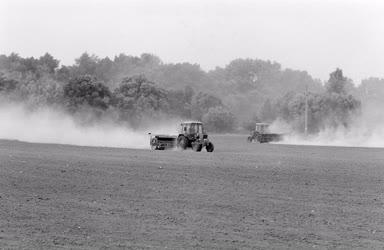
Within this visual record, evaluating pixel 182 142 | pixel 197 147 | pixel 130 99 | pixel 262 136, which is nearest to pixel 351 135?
pixel 262 136

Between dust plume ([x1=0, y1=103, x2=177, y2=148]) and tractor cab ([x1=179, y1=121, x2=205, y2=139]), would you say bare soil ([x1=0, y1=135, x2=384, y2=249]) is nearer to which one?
tractor cab ([x1=179, y1=121, x2=205, y2=139])

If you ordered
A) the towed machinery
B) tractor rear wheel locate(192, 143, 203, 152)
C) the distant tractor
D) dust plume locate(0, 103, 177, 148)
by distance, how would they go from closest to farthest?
tractor rear wheel locate(192, 143, 203, 152)
the towed machinery
dust plume locate(0, 103, 177, 148)
the distant tractor

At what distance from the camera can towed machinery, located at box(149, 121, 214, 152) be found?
165 ft

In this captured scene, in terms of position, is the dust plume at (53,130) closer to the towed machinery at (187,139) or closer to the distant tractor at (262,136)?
the towed machinery at (187,139)

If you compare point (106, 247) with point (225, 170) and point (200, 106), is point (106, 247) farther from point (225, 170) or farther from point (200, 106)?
point (200, 106)

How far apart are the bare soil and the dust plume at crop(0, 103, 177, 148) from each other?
32.9 m

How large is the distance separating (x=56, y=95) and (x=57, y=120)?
57.8ft

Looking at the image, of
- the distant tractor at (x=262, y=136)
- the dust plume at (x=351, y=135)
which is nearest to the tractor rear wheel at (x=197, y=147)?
the distant tractor at (x=262, y=136)

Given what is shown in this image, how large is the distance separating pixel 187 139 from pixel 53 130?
30.8m

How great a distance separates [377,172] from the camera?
110ft

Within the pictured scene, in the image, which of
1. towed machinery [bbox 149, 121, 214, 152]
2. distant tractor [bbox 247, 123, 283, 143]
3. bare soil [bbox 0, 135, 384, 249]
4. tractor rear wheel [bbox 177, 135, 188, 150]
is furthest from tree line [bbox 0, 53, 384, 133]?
bare soil [bbox 0, 135, 384, 249]

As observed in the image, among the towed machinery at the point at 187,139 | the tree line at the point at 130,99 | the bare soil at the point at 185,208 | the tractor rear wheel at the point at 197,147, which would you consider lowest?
the bare soil at the point at 185,208

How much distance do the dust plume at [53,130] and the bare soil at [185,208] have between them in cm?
3286

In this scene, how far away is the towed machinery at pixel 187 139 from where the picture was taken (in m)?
50.4
